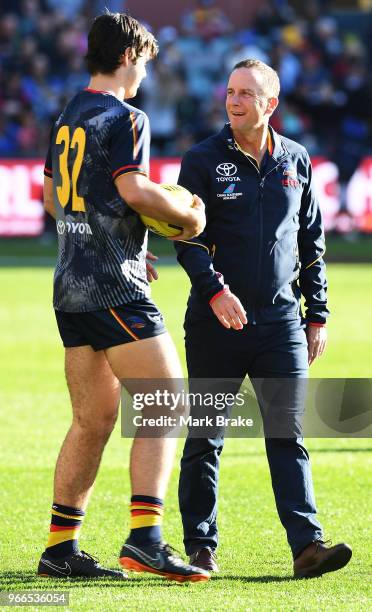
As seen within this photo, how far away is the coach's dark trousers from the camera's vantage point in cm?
607

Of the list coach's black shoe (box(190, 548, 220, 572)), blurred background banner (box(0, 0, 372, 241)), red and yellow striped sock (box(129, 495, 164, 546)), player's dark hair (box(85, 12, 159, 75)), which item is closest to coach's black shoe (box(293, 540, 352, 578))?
coach's black shoe (box(190, 548, 220, 572))

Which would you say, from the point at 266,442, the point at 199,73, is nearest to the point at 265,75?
the point at 266,442

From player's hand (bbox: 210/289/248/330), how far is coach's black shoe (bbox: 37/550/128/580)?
1.19 m

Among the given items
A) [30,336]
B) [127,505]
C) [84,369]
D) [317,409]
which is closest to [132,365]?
[84,369]

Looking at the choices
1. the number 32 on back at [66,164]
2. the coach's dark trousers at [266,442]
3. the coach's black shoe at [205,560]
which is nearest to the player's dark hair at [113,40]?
the number 32 on back at [66,164]

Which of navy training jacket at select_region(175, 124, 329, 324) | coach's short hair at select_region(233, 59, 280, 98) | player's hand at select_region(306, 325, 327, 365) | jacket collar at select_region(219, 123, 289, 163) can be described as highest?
coach's short hair at select_region(233, 59, 280, 98)

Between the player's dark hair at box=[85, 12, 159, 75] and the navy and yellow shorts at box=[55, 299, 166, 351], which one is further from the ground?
the player's dark hair at box=[85, 12, 159, 75]

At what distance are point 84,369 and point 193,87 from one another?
84.5 ft

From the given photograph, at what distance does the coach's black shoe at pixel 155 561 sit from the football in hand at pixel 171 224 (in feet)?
4.34

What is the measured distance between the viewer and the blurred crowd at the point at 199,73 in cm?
2825

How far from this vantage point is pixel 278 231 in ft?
20.3

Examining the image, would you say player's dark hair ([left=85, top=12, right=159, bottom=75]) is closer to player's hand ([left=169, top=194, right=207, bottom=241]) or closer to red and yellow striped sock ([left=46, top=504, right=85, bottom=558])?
player's hand ([left=169, top=194, right=207, bottom=241])

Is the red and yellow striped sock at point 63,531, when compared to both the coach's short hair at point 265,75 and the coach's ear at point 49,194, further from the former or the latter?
the coach's short hair at point 265,75

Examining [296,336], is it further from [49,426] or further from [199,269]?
[49,426]
